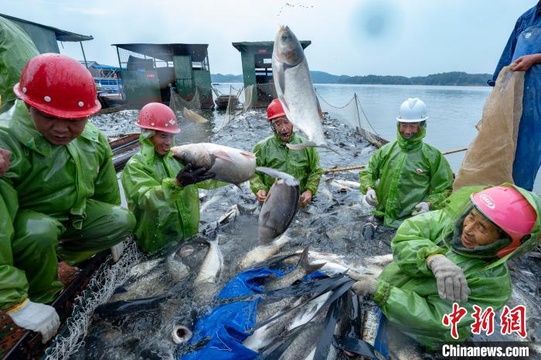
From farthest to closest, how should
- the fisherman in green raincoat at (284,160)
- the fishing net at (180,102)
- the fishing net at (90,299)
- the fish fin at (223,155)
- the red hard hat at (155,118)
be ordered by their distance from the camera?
1. the fishing net at (180,102)
2. the fisherman in green raincoat at (284,160)
3. the red hard hat at (155,118)
4. the fish fin at (223,155)
5. the fishing net at (90,299)

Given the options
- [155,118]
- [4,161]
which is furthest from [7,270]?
[155,118]

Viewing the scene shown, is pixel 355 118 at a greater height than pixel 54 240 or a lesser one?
lesser

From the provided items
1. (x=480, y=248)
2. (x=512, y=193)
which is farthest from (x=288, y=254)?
(x=512, y=193)

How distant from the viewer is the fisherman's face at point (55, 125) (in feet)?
7.91

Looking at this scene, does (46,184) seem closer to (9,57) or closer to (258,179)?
(9,57)

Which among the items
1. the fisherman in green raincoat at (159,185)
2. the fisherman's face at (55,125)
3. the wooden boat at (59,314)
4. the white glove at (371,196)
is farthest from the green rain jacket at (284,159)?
the fisherman's face at (55,125)

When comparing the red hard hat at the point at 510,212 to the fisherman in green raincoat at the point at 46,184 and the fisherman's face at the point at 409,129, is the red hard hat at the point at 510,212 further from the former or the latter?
the fisherman in green raincoat at the point at 46,184

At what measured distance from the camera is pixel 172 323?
121 inches

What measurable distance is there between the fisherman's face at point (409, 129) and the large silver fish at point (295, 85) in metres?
1.82

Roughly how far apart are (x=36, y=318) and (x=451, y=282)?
308cm

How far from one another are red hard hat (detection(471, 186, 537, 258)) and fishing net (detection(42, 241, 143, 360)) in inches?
135

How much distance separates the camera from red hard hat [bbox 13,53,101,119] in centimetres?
224

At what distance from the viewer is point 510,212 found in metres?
1.99

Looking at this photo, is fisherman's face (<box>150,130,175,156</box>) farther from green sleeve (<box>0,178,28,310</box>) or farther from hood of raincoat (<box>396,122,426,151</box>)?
hood of raincoat (<box>396,122,426,151</box>)
